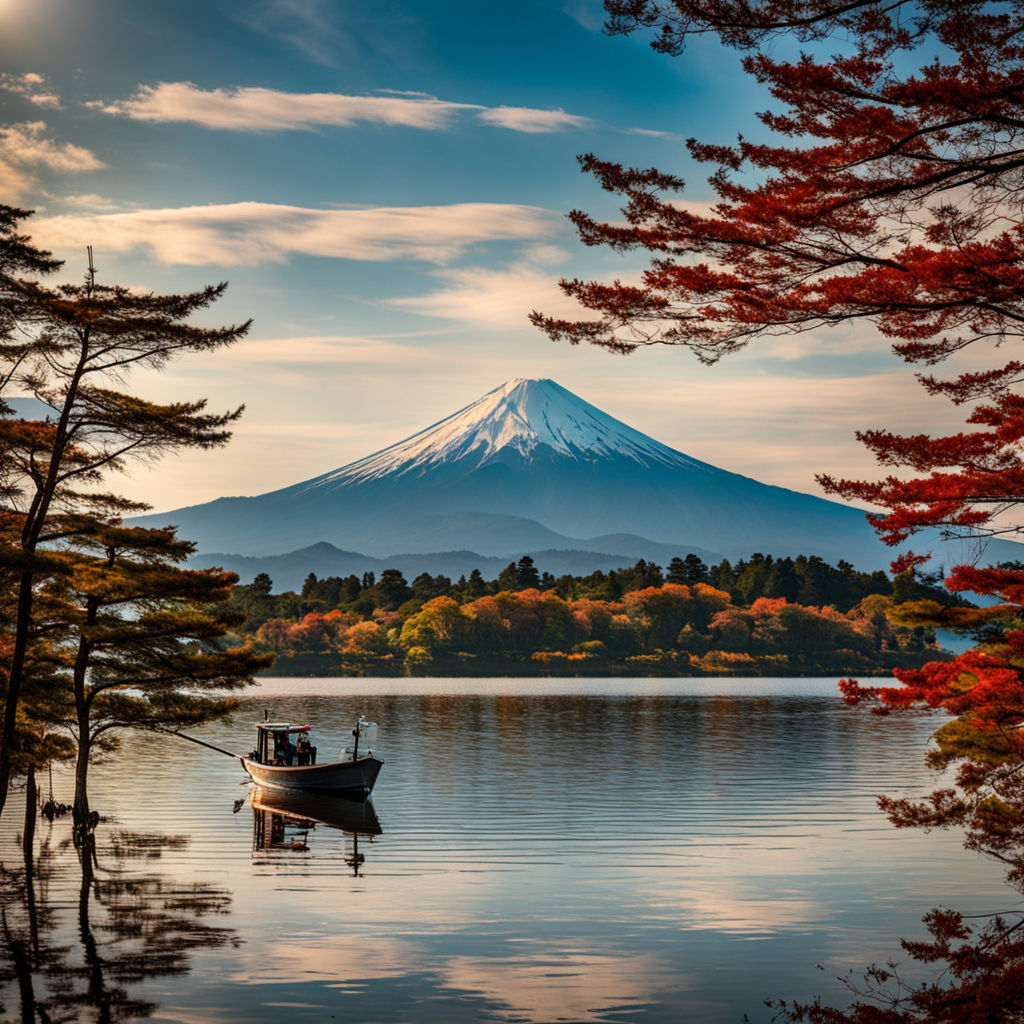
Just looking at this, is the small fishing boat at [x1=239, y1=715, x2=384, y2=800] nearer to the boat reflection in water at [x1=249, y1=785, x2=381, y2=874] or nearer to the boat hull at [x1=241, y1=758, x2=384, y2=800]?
the boat hull at [x1=241, y1=758, x2=384, y2=800]

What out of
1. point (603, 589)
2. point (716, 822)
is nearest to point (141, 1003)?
point (716, 822)

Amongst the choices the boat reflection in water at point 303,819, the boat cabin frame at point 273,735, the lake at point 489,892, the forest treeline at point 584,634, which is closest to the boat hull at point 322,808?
the boat reflection in water at point 303,819

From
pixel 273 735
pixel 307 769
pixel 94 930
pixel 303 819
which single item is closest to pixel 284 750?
pixel 273 735

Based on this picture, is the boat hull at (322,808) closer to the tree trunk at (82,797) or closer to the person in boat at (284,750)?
the person in boat at (284,750)

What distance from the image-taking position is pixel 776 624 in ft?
572

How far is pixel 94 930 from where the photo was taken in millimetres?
19219

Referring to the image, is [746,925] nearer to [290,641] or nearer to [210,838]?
[210,838]

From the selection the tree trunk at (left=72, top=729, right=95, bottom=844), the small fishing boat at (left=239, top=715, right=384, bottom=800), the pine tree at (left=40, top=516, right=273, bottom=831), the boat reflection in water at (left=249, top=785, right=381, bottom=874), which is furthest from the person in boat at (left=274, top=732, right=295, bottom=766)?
the tree trunk at (left=72, top=729, right=95, bottom=844)

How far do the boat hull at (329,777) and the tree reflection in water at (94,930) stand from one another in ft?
Answer: 30.2

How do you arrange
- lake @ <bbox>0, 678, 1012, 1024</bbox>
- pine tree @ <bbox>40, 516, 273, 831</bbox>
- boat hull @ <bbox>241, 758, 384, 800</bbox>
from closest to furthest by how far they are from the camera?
1. lake @ <bbox>0, 678, 1012, 1024</bbox>
2. pine tree @ <bbox>40, 516, 273, 831</bbox>
3. boat hull @ <bbox>241, 758, 384, 800</bbox>

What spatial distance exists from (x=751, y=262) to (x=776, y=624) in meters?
163

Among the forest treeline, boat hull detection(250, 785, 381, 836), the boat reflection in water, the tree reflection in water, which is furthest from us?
the forest treeline

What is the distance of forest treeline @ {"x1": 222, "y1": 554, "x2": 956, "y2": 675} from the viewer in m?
163

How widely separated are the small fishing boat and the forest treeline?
11722 cm
